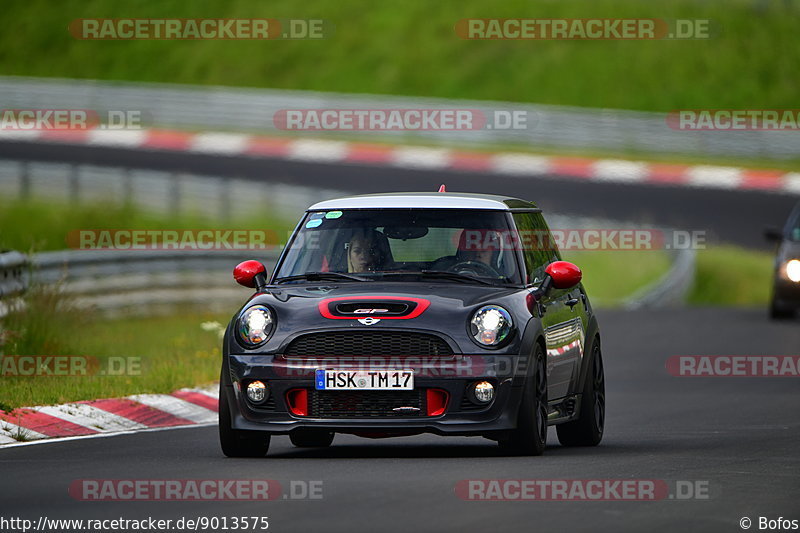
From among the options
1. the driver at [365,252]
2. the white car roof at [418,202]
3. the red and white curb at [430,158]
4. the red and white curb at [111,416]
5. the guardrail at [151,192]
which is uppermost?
the red and white curb at [430,158]

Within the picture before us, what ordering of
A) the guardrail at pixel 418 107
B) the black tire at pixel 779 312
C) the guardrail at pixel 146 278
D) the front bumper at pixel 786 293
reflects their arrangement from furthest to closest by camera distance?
1. the guardrail at pixel 418 107
2. the black tire at pixel 779 312
3. the front bumper at pixel 786 293
4. the guardrail at pixel 146 278

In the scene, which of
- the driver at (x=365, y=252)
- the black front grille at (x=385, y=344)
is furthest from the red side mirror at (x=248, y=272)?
the black front grille at (x=385, y=344)

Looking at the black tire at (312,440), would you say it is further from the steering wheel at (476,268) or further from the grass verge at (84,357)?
the grass verge at (84,357)

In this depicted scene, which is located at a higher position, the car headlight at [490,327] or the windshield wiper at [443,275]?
the windshield wiper at [443,275]

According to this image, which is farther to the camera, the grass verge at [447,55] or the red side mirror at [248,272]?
the grass verge at [447,55]

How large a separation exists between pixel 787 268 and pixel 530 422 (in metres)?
13.2

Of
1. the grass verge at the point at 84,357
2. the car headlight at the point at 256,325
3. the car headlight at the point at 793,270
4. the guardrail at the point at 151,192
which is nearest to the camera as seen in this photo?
the car headlight at the point at 256,325

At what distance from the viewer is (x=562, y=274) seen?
11219mm

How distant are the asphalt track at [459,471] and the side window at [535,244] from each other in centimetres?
114

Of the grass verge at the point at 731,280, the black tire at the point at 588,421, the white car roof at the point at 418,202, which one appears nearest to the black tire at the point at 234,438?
the white car roof at the point at 418,202

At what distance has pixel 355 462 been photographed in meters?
10.5

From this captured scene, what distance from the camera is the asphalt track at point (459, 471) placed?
8.18 m

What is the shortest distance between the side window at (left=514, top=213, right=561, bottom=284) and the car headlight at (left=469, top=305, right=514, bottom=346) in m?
0.80

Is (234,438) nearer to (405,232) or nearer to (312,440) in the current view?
(312,440)
